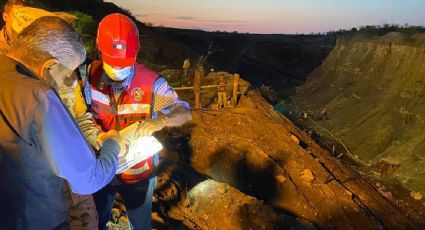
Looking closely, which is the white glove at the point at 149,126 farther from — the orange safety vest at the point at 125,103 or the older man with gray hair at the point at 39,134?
the older man with gray hair at the point at 39,134

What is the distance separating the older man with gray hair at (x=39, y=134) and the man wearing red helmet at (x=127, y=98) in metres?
0.85

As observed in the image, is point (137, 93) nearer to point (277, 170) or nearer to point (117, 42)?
point (117, 42)

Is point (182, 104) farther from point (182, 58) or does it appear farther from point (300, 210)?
point (182, 58)

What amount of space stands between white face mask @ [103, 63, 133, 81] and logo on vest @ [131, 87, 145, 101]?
0.12 meters

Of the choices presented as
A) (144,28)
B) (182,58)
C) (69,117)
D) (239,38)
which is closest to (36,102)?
(69,117)

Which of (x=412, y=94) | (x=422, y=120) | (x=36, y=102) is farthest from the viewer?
(x=412, y=94)

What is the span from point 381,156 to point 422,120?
1511 mm

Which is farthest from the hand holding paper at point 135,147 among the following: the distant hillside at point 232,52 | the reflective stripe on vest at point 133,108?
the distant hillside at point 232,52

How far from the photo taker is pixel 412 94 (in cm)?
1193

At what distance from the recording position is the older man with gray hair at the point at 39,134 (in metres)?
1.54

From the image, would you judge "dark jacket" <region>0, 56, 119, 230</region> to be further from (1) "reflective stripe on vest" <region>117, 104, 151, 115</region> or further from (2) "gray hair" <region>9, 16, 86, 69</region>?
(1) "reflective stripe on vest" <region>117, 104, 151, 115</region>

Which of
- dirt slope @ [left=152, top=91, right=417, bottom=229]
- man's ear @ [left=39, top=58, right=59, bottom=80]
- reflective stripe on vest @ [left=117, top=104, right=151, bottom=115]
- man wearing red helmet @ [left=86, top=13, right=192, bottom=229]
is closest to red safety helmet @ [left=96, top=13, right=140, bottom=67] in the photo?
man wearing red helmet @ [left=86, top=13, right=192, bottom=229]

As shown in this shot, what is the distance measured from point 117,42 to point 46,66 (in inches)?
40.4

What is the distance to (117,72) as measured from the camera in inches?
108
